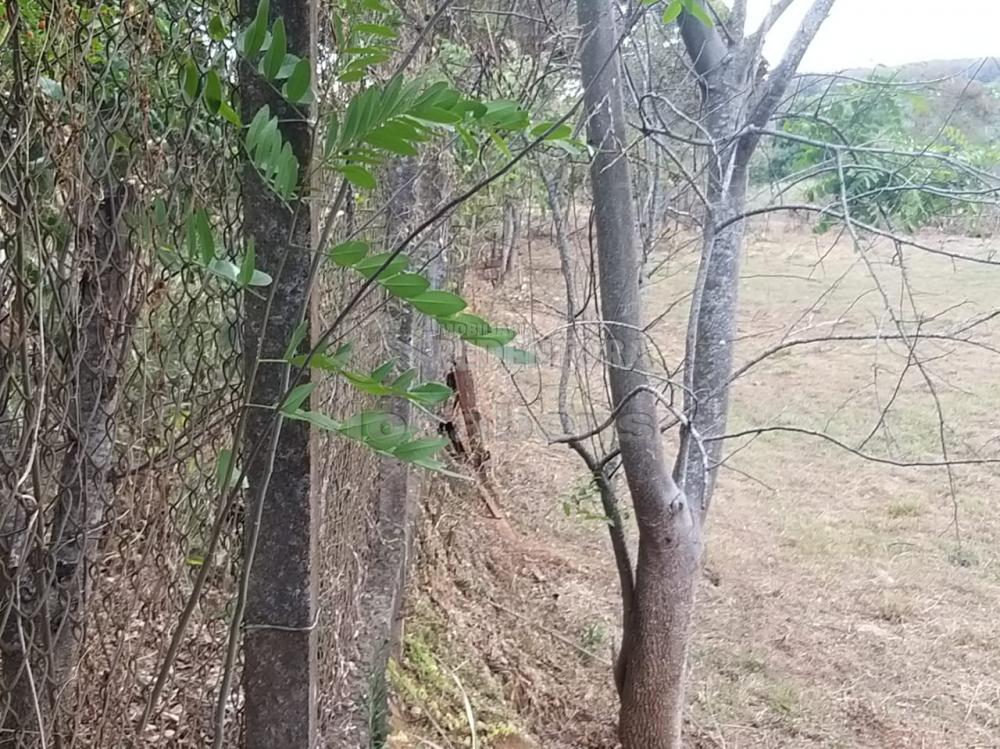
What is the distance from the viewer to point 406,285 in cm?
85

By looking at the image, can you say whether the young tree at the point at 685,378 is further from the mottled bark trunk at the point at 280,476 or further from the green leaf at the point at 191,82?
the green leaf at the point at 191,82

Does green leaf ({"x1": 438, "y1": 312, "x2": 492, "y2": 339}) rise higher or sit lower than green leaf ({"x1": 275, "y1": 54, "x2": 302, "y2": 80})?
lower

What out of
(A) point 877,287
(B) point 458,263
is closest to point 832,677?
(A) point 877,287

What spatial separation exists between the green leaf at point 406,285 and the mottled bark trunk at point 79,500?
0.37 meters

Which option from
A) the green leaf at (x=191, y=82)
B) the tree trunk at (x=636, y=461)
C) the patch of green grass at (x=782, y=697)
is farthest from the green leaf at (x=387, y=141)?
the patch of green grass at (x=782, y=697)

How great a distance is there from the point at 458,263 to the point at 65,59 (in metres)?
3.19

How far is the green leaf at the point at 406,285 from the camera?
852mm

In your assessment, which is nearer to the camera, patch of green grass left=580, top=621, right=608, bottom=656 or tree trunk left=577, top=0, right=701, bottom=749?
tree trunk left=577, top=0, right=701, bottom=749

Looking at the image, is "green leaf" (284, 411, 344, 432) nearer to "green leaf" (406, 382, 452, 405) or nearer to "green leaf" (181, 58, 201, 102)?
"green leaf" (406, 382, 452, 405)

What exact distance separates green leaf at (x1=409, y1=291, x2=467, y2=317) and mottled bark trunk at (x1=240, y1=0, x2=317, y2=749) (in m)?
0.21

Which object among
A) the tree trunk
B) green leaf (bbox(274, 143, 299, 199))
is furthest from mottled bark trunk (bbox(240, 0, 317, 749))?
the tree trunk

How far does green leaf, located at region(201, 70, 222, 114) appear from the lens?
874 millimetres

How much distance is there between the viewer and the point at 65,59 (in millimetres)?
821

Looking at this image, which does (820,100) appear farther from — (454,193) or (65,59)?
(65,59)
